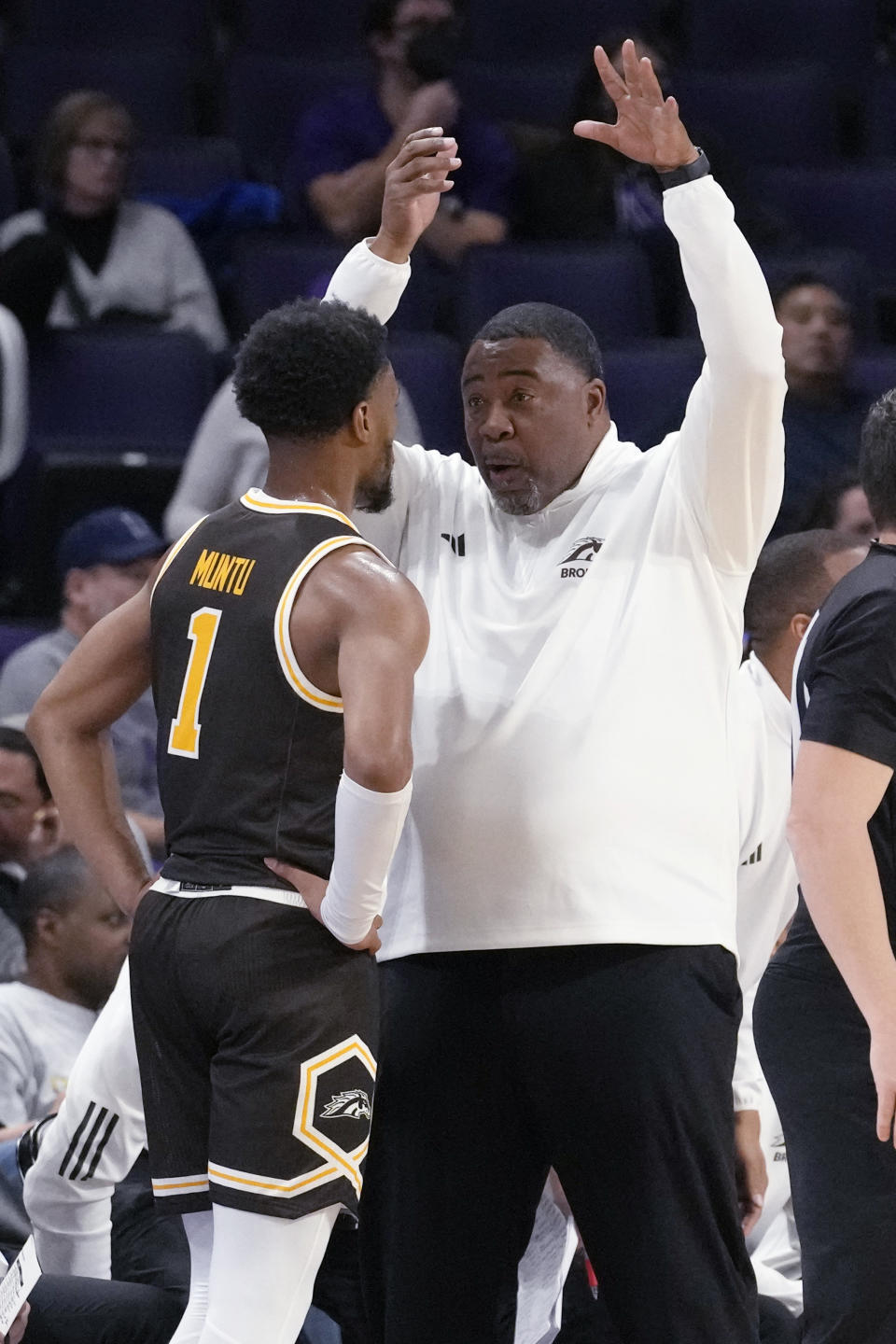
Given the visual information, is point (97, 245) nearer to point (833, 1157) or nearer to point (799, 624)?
point (799, 624)

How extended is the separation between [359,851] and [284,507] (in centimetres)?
50

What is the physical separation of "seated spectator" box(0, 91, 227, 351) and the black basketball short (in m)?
3.72

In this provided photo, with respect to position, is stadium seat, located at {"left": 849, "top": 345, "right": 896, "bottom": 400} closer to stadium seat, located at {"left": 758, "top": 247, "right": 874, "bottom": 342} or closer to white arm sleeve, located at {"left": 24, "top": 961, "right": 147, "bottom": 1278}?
stadium seat, located at {"left": 758, "top": 247, "right": 874, "bottom": 342}

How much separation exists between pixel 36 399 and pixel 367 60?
82.9 inches

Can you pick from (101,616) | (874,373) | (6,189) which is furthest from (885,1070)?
(6,189)

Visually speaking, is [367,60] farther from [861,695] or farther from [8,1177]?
[861,695]

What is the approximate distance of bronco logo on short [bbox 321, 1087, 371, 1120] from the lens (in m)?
2.56

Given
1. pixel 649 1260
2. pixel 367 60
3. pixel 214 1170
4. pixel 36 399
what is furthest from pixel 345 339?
pixel 367 60

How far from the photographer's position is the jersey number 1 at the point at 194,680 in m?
2.64

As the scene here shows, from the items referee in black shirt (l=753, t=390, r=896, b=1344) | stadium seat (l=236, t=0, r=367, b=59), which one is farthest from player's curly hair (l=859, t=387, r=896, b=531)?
stadium seat (l=236, t=0, r=367, b=59)

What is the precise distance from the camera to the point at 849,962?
254cm

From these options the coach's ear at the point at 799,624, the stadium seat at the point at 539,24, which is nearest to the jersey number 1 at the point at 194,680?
the coach's ear at the point at 799,624

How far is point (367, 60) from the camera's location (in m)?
7.29

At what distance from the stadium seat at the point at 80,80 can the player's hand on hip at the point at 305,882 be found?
16.6ft
